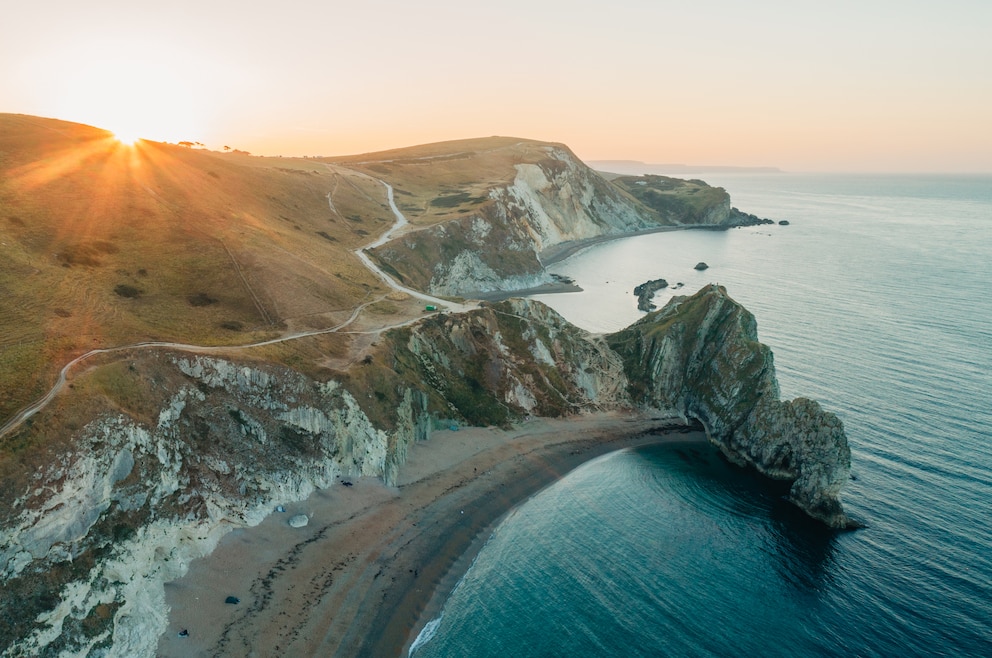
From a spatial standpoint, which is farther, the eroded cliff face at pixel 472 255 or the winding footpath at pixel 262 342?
the eroded cliff face at pixel 472 255

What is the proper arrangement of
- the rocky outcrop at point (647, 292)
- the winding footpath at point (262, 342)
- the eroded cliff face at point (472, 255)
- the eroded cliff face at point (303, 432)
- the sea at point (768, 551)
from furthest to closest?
the rocky outcrop at point (647, 292) < the eroded cliff face at point (472, 255) < the sea at point (768, 551) < the winding footpath at point (262, 342) < the eroded cliff face at point (303, 432)

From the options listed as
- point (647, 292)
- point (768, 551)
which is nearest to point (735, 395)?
point (768, 551)

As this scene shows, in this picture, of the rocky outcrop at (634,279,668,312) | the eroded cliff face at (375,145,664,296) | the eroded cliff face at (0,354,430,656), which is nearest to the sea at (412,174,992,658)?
the eroded cliff face at (0,354,430,656)

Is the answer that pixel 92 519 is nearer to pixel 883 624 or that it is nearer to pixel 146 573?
pixel 146 573

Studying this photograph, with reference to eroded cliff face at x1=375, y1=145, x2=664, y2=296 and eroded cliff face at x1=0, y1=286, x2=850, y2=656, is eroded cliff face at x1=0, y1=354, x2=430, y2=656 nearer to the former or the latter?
eroded cliff face at x1=0, y1=286, x2=850, y2=656

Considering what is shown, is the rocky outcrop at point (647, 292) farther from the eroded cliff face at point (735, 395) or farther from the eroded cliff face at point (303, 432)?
Answer: the eroded cliff face at point (303, 432)

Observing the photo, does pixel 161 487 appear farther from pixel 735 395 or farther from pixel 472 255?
pixel 472 255

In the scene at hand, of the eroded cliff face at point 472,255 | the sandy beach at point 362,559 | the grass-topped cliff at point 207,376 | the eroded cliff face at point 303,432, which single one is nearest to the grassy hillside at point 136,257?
the grass-topped cliff at point 207,376

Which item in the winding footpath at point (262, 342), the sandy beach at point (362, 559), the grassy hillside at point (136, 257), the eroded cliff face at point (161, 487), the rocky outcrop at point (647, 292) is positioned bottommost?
the sandy beach at point (362, 559)
